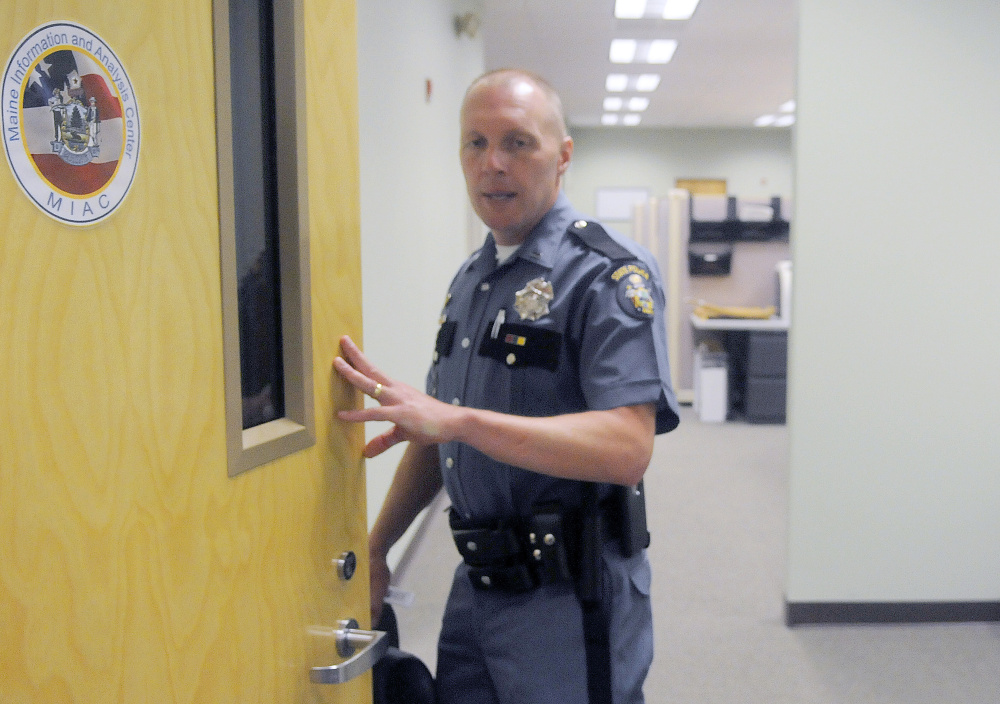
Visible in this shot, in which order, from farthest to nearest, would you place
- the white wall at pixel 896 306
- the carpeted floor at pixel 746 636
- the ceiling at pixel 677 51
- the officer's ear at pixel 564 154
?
1. the ceiling at pixel 677 51
2. the white wall at pixel 896 306
3. the carpeted floor at pixel 746 636
4. the officer's ear at pixel 564 154

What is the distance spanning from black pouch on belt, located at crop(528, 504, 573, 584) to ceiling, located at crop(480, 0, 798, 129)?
12.1 feet

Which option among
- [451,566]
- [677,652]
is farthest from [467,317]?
[451,566]

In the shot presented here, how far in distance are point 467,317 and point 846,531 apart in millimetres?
1685

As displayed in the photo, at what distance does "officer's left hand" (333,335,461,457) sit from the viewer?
77cm

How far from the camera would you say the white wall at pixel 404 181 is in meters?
2.23

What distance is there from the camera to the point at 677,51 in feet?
19.5

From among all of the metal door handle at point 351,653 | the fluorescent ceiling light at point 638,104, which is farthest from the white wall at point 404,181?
the fluorescent ceiling light at point 638,104

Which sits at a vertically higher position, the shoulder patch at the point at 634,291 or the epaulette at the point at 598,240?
the epaulette at the point at 598,240

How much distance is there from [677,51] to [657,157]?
13.3 ft

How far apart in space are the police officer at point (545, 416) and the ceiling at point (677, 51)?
351 centimetres

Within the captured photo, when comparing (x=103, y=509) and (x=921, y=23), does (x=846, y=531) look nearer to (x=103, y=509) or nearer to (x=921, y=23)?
(x=921, y=23)

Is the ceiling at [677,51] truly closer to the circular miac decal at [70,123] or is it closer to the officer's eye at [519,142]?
the officer's eye at [519,142]

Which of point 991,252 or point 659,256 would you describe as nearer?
point 991,252

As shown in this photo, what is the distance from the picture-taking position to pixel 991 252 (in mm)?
2209
